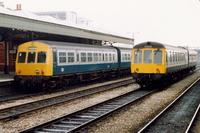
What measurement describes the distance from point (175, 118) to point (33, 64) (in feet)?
32.3

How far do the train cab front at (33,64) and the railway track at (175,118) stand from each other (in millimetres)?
7891

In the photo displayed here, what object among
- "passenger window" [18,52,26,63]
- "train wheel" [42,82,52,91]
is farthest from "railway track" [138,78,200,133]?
"passenger window" [18,52,26,63]

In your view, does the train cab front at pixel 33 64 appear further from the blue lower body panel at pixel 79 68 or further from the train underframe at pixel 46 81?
the blue lower body panel at pixel 79 68

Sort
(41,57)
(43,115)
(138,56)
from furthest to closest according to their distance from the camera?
(138,56) → (41,57) → (43,115)

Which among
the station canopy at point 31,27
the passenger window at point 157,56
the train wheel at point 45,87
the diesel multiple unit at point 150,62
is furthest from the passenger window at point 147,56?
the station canopy at point 31,27

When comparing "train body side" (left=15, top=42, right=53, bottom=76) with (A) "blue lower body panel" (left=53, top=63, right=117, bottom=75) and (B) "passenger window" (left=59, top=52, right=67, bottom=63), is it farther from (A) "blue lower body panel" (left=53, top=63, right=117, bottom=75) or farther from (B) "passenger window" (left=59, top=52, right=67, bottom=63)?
(B) "passenger window" (left=59, top=52, right=67, bottom=63)

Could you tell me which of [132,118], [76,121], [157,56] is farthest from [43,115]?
[157,56]

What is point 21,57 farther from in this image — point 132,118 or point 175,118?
point 175,118

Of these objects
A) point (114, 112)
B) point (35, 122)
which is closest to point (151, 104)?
point (114, 112)

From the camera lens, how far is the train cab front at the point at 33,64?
53.6ft

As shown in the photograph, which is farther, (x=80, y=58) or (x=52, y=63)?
(x=80, y=58)

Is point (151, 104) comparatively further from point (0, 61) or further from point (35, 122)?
point (0, 61)

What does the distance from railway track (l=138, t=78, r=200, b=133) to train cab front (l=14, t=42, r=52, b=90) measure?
25.9ft

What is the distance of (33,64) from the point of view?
659 inches
